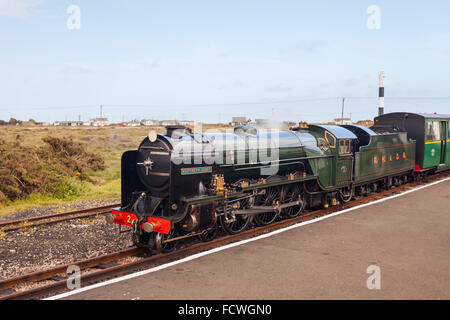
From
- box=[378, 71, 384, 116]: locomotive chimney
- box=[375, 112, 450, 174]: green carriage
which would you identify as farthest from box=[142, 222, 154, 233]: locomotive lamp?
box=[378, 71, 384, 116]: locomotive chimney

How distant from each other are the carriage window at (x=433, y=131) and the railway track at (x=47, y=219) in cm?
1459

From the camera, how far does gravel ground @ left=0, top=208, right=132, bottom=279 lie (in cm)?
808

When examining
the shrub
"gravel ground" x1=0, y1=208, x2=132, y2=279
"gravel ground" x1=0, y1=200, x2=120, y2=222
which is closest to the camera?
"gravel ground" x1=0, y1=208, x2=132, y2=279

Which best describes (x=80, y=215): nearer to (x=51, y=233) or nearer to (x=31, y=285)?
(x=51, y=233)

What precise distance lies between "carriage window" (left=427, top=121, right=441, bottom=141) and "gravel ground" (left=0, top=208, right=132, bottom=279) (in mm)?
14907

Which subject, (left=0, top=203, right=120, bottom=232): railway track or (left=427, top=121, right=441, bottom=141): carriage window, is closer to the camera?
(left=0, top=203, right=120, bottom=232): railway track

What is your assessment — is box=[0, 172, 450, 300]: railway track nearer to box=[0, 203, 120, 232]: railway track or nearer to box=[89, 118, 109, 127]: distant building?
box=[0, 203, 120, 232]: railway track

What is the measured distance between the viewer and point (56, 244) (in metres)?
9.29

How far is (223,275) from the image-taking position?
7.05 meters

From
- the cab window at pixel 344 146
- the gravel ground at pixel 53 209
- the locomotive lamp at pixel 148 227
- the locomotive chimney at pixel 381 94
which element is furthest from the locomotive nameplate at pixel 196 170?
the locomotive chimney at pixel 381 94

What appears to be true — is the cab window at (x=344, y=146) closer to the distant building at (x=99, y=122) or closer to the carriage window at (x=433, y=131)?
the carriage window at (x=433, y=131)

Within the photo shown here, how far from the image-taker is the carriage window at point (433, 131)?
61.0 feet
